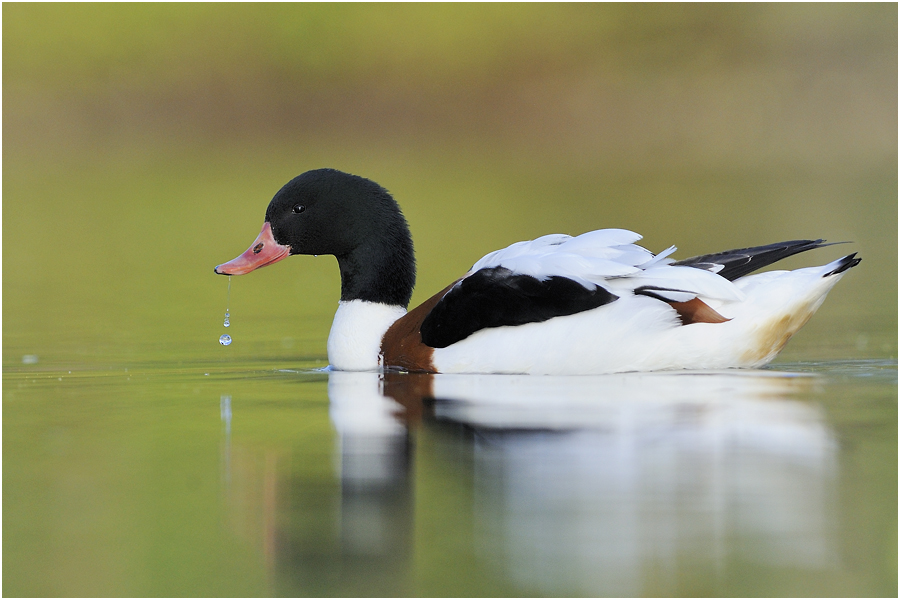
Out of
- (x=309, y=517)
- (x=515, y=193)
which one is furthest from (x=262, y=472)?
(x=515, y=193)

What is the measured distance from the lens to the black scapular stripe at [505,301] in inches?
226

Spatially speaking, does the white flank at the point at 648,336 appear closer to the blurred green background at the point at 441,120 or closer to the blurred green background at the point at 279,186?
the blurred green background at the point at 279,186

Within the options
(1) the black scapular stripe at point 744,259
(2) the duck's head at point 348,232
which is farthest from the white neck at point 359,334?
(1) the black scapular stripe at point 744,259

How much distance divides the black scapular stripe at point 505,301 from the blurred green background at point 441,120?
6.99m

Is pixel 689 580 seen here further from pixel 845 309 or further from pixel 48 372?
pixel 845 309

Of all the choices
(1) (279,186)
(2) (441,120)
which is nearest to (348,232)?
(1) (279,186)

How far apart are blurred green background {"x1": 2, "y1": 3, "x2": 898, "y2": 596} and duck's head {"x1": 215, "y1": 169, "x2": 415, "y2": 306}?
0.57m

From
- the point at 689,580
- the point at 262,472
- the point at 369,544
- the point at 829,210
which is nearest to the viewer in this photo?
the point at 689,580

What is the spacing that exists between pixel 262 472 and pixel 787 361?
3319mm

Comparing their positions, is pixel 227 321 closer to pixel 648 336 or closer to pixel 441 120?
pixel 648 336

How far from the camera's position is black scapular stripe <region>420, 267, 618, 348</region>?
5.74 m

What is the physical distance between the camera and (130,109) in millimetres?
30094

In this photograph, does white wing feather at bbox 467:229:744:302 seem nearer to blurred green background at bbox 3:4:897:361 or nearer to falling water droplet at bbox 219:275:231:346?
falling water droplet at bbox 219:275:231:346

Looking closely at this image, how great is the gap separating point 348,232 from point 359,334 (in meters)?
0.65
